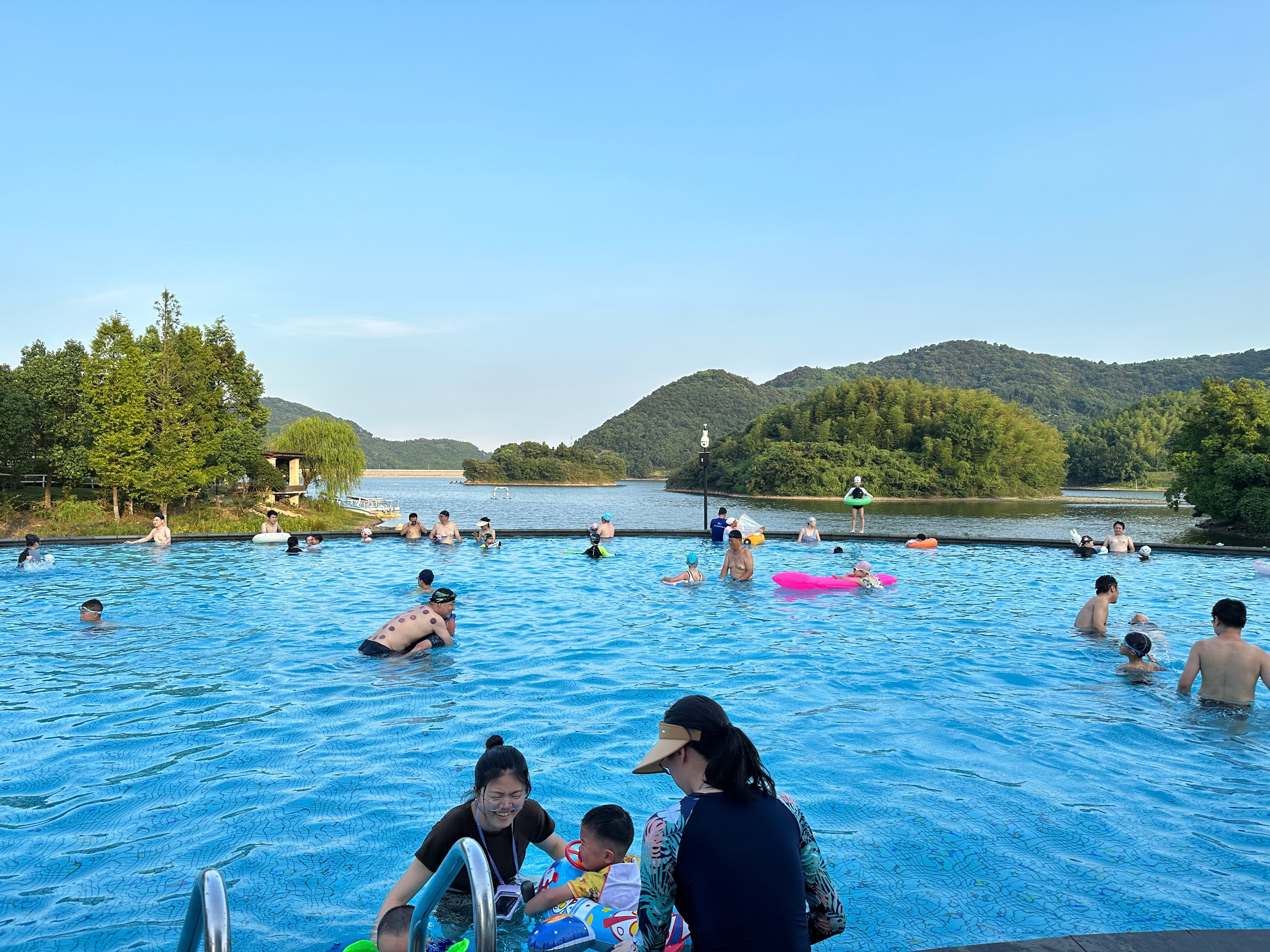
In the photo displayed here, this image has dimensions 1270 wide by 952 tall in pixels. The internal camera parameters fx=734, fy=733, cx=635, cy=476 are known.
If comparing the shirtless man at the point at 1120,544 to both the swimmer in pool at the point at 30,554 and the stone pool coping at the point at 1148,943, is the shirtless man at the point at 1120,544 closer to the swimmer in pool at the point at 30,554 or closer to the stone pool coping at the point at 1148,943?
the stone pool coping at the point at 1148,943

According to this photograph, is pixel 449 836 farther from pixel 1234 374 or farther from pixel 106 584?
pixel 1234 374

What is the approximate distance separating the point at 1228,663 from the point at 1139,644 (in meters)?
1.31

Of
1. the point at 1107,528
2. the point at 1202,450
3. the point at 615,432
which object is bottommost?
the point at 1107,528

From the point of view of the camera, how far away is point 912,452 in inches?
3799

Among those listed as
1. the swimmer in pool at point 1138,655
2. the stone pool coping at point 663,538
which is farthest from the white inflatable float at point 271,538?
the swimmer in pool at point 1138,655

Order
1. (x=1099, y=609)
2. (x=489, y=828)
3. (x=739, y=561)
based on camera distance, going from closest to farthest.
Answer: (x=489, y=828) < (x=1099, y=609) < (x=739, y=561)

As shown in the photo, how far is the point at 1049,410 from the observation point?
472ft

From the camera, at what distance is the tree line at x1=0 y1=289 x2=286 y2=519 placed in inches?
1105

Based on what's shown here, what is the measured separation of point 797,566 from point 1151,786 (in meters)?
11.7

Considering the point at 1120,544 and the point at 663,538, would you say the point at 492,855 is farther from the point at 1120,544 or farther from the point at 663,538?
the point at 1120,544

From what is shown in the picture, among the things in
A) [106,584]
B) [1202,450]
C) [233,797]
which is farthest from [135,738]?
[1202,450]

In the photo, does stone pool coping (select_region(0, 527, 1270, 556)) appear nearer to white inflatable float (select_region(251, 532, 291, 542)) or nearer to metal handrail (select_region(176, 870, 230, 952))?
white inflatable float (select_region(251, 532, 291, 542))

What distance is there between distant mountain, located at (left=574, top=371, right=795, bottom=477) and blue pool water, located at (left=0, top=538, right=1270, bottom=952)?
162 metres

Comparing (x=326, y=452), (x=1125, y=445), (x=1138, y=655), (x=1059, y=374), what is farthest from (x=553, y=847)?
(x=1059, y=374)
